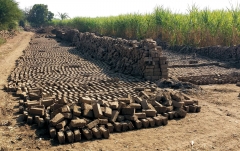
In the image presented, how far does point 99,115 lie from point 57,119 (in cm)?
77

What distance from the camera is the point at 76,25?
40250mm

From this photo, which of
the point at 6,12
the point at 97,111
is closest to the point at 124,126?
the point at 97,111

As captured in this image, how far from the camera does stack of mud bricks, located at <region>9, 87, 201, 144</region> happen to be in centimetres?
461

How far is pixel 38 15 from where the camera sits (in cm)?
6162

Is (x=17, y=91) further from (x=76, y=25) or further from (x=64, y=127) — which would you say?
(x=76, y=25)

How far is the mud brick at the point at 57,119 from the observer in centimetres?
467

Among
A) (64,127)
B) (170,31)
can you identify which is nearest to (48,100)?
(64,127)

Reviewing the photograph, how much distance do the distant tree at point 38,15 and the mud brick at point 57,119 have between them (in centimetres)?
6040

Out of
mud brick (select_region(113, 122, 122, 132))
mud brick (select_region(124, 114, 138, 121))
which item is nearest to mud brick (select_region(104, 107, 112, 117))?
mud brick (select_region(113, 122, 122, 132))

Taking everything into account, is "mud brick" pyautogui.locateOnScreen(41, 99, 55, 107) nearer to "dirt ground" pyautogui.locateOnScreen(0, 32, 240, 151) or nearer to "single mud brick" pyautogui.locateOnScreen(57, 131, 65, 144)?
"dirt ground" pyautogui.locateOnScreen(0, 32, 240, 151)

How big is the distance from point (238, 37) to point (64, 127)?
11.9m

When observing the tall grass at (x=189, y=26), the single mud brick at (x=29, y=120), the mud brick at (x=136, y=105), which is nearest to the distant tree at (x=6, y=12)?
the tall grass at (x=189, y=26)

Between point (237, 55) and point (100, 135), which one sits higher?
point (237, 55)

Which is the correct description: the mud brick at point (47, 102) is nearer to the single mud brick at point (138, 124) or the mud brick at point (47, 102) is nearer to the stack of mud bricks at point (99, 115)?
the stack of mud bricks at point (99, 115)
